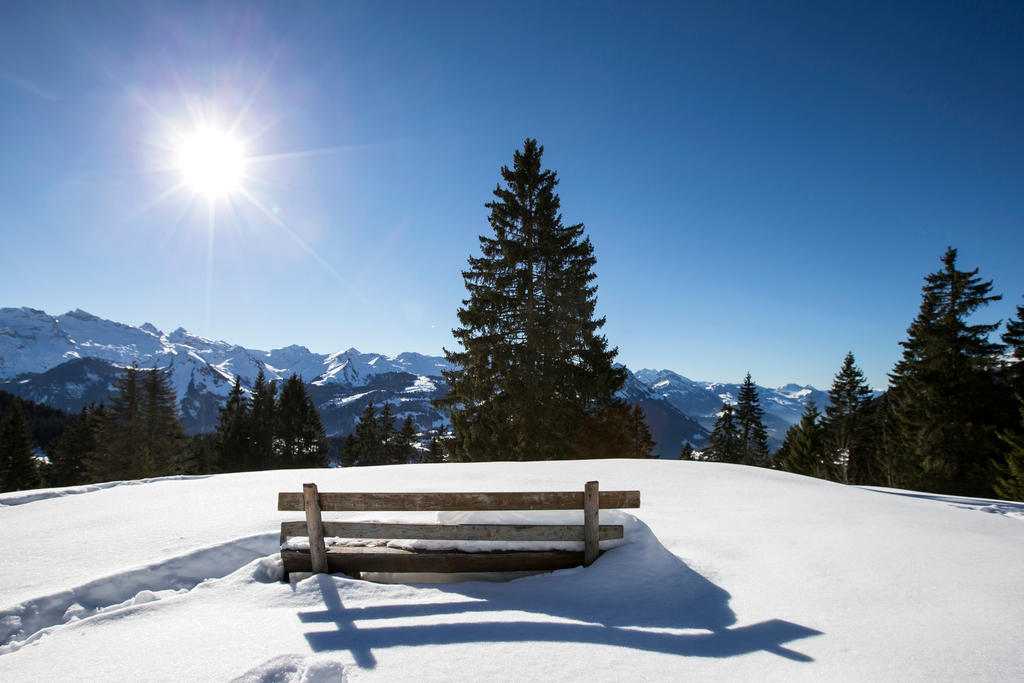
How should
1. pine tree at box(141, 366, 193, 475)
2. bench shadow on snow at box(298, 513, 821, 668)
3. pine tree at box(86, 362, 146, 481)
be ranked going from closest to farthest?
bench shadow on snow at box(298, 513, 821, 668), pine tree at box(86, 362, 146, 481), pine tree at box(141, 366, 193, 475)

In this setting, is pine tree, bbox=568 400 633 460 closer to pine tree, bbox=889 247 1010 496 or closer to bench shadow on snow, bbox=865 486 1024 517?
bench shadow on snow, bbox=865 486 1024 517

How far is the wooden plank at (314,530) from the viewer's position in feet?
18.8

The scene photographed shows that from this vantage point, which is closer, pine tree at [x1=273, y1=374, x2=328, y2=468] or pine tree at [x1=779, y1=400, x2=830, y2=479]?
pine tree at [x1=779, y1=400, x2=830, y2=479]

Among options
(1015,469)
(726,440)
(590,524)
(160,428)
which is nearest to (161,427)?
(160,428)

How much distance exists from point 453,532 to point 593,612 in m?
1.96

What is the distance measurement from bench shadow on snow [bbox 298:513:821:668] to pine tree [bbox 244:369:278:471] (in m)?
47.4

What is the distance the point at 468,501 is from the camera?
577 cm

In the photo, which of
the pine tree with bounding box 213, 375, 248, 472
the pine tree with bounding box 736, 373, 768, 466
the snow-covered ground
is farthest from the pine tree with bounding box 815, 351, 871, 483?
the pine tree with bounding box 213, 375, 248, 472

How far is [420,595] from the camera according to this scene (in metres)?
A: 5.30

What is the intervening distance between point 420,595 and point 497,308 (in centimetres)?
1776

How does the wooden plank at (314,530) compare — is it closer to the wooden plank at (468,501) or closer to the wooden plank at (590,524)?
the wooden plank at (468,501)

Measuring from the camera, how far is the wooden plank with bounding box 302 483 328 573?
574cm

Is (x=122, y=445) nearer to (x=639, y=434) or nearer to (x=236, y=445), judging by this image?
(x=236, y=445)

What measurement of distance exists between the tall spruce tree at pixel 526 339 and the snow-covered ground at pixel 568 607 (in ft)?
44.3
